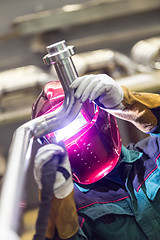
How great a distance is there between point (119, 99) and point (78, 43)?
186cm

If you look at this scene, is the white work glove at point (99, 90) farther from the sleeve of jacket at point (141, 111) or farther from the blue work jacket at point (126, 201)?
the blue work jacket at point (126, 201)

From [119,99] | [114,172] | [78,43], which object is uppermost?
[119,99]

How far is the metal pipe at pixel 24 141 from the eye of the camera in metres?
0.41

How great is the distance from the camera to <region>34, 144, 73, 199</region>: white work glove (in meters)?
0.61

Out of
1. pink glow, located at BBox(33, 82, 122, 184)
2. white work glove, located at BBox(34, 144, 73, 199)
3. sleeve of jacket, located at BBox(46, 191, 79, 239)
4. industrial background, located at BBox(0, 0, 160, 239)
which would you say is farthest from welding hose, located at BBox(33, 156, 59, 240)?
industrial background, located at BBox(0, 0, 160, 239)

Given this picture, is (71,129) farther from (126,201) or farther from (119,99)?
(126,201)

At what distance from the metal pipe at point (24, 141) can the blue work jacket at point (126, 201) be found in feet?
1.08

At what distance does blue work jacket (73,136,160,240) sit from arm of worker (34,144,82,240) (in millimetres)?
153

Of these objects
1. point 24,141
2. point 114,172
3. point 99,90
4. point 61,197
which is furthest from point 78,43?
point 24,141

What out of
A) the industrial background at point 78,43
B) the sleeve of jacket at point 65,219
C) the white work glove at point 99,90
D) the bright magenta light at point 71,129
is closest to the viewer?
the sleeve of jacket at point 65,219

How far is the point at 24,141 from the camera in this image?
0.63 metres

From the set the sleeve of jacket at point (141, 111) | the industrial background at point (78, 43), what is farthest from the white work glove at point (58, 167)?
the industrial background at point (78, 43)

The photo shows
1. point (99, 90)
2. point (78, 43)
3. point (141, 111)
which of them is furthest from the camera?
point (78, 43)

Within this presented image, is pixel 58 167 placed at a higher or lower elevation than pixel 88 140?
higher
